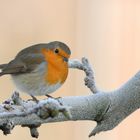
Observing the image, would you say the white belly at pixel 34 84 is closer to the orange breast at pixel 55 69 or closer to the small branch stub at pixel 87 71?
the orange breast at pixel 55 69

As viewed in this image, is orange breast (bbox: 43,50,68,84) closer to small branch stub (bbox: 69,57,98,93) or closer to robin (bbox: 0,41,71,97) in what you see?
robin (bbox: 0,41,71,97)

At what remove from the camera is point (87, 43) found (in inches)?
83.1

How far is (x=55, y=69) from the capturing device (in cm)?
135

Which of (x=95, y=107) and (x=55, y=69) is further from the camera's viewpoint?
(x=55, y=69)

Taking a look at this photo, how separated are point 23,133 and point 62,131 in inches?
5.7

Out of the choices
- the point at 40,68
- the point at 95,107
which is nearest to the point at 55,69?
the point at 40,68

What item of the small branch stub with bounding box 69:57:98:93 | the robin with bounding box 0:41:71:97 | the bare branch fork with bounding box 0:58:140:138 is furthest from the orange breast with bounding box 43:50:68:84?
the bare branch fork with bounding box 0:58:140:138

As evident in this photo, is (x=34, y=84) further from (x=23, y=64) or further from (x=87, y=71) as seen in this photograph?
(x=87, y=71)

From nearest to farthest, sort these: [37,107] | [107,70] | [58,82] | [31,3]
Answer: [37,107] → [58,82] → [107,70] → [31,3]

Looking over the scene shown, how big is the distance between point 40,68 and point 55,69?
40mm

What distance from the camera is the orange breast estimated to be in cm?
130

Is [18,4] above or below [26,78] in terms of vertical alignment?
below

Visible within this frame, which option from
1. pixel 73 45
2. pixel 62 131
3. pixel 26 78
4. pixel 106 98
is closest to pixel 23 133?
pixel 62 131

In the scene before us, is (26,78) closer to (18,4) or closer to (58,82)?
(58,82)
